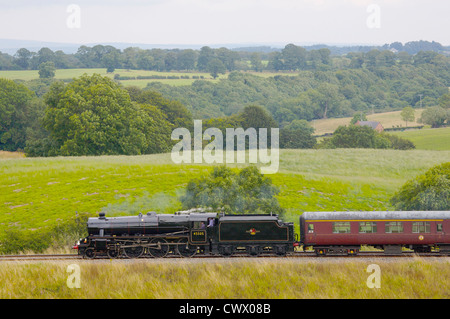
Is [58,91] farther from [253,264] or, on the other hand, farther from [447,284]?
[447,284]

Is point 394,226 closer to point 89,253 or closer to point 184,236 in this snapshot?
point 184,236

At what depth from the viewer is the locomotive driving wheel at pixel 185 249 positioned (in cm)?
2934

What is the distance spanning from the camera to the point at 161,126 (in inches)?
4205

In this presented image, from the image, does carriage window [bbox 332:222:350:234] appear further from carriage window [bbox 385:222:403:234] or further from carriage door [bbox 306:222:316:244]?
carriage window [bbox 385:222:403:234]

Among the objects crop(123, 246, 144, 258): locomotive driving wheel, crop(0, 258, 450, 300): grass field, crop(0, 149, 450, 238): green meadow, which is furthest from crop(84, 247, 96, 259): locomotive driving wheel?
crop(0, 149, 450, 238): green meadow

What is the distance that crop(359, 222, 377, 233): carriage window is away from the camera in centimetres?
2953

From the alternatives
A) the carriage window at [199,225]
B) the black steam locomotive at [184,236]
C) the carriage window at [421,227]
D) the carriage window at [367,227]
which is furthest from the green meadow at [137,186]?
the carriage window at [421,227]

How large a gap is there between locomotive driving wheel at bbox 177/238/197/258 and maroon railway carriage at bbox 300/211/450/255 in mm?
6186

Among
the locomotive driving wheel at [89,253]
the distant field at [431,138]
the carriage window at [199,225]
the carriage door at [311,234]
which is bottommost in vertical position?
the distant field at [431,138]

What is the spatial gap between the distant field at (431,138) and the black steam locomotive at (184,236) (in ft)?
369

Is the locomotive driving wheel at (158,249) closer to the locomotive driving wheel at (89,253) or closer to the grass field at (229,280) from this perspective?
the grass field at (229,280)

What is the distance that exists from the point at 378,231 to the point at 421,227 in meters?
2.34

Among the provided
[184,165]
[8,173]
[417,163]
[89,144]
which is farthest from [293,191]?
Answer: [89,144]
